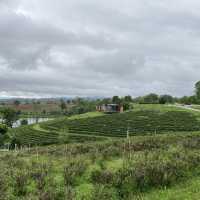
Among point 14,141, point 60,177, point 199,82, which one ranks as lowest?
point 14,141

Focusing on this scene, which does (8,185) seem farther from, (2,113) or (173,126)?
(2,113)

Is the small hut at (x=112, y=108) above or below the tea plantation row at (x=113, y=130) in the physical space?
above

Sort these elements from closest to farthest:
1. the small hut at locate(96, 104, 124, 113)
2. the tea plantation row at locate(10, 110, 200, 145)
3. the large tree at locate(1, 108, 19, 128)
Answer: the tea plantation row at locate(10, 110, 200, 145) → the large tree at locate(1, 108, 19, 128) → the small hut at locate(96, 104, 124, 113)

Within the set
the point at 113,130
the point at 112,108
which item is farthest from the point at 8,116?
the point at 113,130

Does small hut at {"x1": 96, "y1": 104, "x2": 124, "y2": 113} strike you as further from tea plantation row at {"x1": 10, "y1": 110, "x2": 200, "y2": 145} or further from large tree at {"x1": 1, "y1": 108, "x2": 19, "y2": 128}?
large tree at {"x1": 1, "y1": 108, "x2": 19, "y2": 128}

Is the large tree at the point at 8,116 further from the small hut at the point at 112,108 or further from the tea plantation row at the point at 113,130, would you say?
the tea plantation row at the point at 113,130

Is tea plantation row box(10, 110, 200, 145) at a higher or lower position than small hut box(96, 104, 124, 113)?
lower

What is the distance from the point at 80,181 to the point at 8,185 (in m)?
2.29

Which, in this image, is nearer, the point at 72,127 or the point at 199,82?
the point at 72,127

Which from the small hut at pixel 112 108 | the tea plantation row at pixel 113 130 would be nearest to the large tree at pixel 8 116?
the small hut at pixel 112 108

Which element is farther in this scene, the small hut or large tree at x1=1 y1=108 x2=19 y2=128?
the small hut

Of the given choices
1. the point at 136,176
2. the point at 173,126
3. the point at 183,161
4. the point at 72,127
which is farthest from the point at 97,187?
the point at 72,127

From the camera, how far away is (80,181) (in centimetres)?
906

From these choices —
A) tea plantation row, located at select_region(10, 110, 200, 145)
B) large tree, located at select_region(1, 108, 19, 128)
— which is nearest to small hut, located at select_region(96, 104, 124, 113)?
tea plantation row, located at select_region(10, 110, 200, 145)
